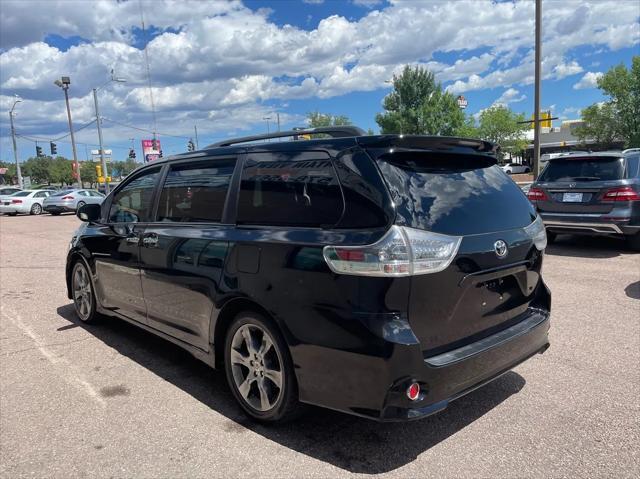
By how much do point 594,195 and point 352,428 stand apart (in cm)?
714

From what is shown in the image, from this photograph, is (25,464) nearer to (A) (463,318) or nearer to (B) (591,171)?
(A) (463,318)

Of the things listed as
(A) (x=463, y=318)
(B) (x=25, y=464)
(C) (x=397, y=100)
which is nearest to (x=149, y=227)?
(B) (x=25, y=464)

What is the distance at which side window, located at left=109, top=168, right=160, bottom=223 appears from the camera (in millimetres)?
4453

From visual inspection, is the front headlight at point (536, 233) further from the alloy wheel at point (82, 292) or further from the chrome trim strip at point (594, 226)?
the chrome trim strip at point (594, 226)

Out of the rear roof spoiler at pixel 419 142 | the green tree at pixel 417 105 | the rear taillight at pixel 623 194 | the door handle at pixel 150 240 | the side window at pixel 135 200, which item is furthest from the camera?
the green tree at pixel 417 105

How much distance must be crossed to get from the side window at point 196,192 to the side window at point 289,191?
242 millimetres

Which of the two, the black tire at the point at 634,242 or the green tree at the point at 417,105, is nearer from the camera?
the black tire at the point at 634,242

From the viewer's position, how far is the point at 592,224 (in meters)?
8.51

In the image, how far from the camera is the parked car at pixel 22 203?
Result: 95.6ft

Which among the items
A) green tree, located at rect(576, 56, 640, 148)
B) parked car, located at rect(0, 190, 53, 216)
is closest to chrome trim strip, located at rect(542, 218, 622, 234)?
parked car, located at rect(0, 190, 53, 216)

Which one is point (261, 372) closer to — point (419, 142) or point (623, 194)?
point (419, 142)

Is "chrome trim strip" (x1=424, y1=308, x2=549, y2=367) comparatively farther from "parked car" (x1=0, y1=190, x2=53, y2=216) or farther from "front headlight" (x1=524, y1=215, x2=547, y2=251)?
"parked car" (x1=0, y1=190, x2=53, y2=216)

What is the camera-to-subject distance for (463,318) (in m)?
2.88

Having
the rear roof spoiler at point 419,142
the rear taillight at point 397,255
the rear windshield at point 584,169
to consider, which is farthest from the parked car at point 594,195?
the rear taillight at point 397,255
